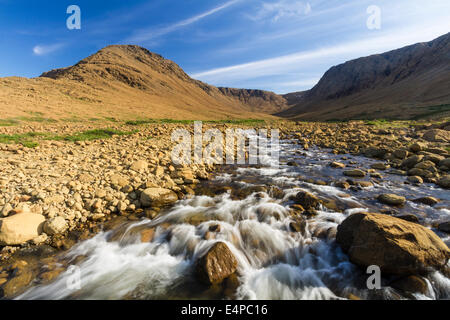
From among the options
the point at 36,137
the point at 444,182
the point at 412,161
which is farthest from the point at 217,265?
the point at 36,137

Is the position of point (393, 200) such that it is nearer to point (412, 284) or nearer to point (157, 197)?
point (412, 284)

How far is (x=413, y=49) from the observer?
9600 centimetres

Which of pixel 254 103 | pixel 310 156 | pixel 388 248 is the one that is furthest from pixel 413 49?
pixel 388 248

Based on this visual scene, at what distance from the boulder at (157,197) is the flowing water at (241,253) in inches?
14.6

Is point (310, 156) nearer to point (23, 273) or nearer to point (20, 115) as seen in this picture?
point (23, 273)

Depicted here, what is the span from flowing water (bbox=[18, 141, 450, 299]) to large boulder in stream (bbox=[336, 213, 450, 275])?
0.82 ft

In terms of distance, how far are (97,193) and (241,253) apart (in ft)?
14.4

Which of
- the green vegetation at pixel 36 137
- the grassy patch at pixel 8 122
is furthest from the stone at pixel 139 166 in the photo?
the grassy patch at pixel 8 122

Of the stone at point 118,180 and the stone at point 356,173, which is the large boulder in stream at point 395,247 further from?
the stone at point 118,180

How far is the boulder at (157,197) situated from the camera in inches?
227

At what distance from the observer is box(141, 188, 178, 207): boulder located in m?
5.77

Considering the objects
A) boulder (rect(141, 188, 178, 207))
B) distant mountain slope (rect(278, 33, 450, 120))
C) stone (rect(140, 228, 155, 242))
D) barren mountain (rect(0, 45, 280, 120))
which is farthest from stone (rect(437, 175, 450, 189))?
distant mountain slope (rect(278, 33, 450, 120))

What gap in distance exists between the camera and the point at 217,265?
11.5 ft
